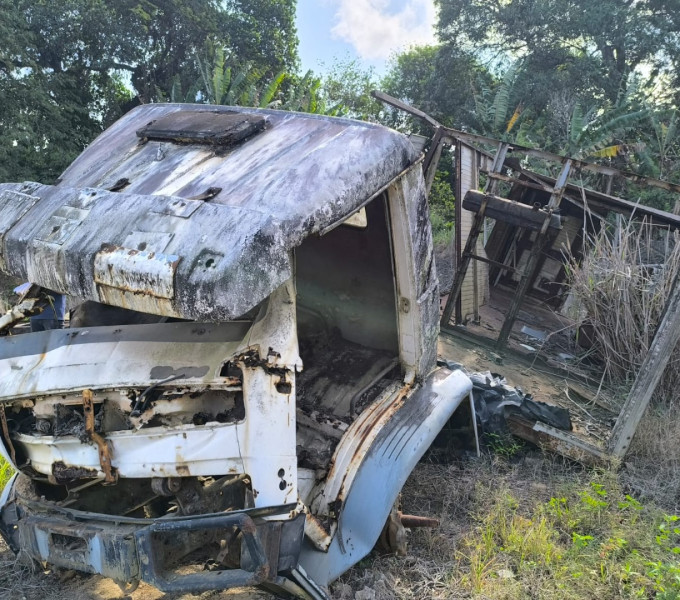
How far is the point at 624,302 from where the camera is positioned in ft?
18.9

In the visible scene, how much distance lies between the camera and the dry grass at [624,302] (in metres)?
5.54

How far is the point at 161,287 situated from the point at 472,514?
242 centimetres

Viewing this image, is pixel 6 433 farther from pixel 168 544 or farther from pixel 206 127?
pixel 206 127

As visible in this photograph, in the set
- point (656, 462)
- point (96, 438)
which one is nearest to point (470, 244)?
point (656, 462)

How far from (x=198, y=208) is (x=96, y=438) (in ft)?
3.31

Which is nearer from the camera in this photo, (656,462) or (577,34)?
(656,462)

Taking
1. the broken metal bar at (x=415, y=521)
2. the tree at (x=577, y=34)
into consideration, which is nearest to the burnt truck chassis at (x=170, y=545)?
the broken metal bar at (x=415, y=521)

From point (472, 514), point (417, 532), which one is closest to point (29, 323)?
point (417, 532)

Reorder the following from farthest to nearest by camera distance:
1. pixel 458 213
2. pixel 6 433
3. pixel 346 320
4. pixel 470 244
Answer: pixel 458 213 < pixel 470 244 < pixel 346 320 < pixel 6 433

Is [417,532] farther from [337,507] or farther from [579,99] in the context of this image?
[579,99]

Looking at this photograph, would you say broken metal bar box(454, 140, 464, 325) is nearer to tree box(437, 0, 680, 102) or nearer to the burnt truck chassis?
the burnt truck chassis

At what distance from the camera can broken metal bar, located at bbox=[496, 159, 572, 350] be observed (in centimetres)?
732

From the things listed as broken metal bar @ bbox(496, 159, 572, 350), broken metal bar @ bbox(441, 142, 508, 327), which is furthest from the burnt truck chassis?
broken metal bar @ bbox(441, 142, 508, 327)

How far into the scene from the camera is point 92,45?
15.3m
